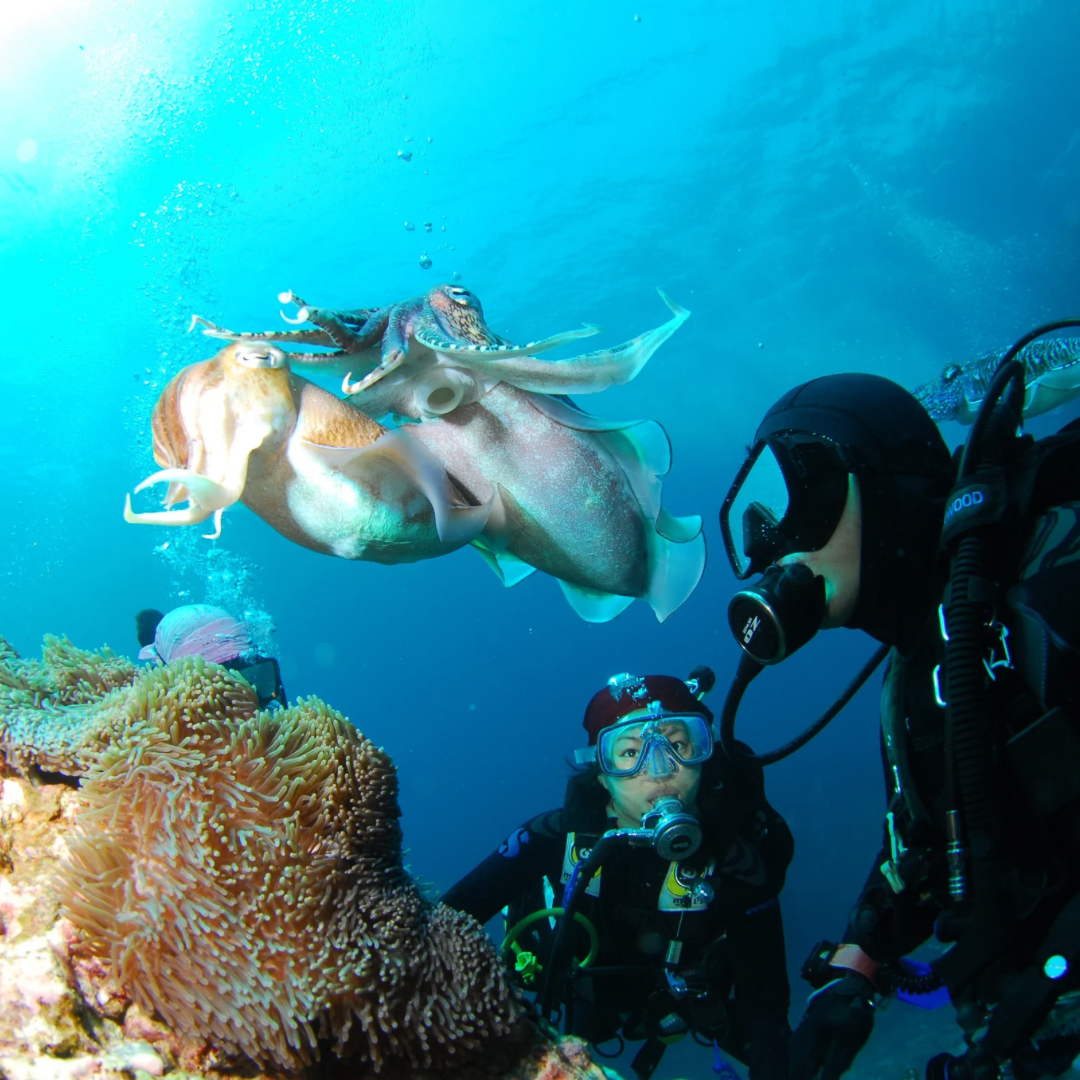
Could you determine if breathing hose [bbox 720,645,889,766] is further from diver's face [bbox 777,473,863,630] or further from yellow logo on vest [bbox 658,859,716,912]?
yellow logo on vest [bbox 658,859,716,912]

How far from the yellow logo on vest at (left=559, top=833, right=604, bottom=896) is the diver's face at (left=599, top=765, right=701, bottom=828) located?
426 mm

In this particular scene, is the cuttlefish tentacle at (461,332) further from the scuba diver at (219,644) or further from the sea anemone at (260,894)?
the scuba diver at (219,644)

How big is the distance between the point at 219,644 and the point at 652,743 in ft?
10.5

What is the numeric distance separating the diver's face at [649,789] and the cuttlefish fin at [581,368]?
3511mm

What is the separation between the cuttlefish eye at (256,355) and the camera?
1.73 metres

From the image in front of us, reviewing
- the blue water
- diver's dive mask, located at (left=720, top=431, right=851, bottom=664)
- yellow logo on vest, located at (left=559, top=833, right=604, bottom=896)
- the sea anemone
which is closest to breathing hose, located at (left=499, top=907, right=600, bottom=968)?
yellow logo on vest, located at (left=559, top=833, right=604, bottom=896)

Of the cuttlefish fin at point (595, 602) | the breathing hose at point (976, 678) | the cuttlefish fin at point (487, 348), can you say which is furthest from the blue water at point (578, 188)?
the cuttlefish fin at point (487, 348)

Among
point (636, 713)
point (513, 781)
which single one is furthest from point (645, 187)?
point (513, 781)

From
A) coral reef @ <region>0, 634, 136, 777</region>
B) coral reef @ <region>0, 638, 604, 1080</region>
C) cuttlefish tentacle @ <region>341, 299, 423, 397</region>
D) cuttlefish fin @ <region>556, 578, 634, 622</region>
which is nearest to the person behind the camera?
coral reef @ <region>0, 638, 604, 1080</region>

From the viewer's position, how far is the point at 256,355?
1.73 m

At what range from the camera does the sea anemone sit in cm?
168

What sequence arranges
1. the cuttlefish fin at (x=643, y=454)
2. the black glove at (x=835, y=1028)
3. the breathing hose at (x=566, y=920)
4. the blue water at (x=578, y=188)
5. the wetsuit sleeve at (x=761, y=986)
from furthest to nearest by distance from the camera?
the blue water at (x=578, y=188)
the wetsuit sleeve at (x=761, y=986)
the breathing hose at (x=566, y=920)
the black glove at (x=835, y=1028)
the cuttlefish fin at (x=643, y=454)

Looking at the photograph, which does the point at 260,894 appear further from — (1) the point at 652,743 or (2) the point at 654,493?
(1) the point at 652,743

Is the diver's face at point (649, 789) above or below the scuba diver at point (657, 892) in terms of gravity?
above
